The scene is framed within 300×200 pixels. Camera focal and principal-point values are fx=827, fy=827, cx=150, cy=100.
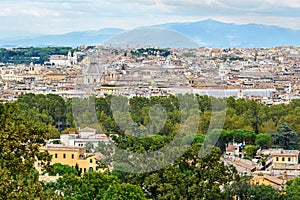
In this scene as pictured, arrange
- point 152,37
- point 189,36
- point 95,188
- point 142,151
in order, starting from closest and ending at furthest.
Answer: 1. point 95,188
2. point 142,151
3. point 152,37
4. point 189,36

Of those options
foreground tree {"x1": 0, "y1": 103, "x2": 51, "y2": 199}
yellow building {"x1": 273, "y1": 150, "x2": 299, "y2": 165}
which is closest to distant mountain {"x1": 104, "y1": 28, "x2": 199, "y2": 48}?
yellow building {"x1": 273, "y1": 150, "x2": 299, "y2": 165}

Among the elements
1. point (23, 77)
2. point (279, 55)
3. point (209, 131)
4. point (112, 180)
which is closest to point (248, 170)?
point (209, 131)

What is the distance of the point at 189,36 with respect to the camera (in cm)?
1750

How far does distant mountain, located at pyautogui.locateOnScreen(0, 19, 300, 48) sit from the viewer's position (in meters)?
13.7

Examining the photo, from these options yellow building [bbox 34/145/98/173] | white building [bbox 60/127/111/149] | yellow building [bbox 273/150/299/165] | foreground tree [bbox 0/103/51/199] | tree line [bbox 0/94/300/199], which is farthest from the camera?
yellow building [bbox 273/150/299/165]

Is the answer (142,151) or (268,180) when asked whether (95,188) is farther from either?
(268,180)

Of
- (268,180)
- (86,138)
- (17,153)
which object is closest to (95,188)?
(17,153)

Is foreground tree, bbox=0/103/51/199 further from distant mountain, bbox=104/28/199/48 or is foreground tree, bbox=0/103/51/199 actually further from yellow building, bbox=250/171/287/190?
yellow building, bbox=250/171/287/190

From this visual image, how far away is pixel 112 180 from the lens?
38.2 ft

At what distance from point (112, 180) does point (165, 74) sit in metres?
10.8

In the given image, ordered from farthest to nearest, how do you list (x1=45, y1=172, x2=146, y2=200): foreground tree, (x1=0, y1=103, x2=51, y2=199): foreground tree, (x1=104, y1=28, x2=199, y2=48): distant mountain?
1. (x1=104, y1=28, x2=199, y2=48): distant mountain
2. (x1=45, y1=172, x2=146, y2=200): foreground tree
3. (x1=0, y1=103, x2=51, y2=199): foreground tree

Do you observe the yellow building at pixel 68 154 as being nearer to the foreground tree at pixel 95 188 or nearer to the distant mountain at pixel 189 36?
the distant mountain at pixel 189 36

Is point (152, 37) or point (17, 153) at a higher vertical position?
point (152, 37)

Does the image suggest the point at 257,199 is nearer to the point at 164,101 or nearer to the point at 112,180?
the point at 112,180
